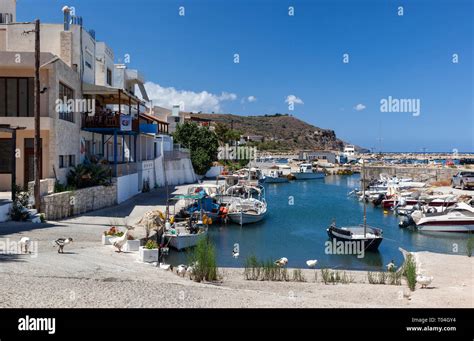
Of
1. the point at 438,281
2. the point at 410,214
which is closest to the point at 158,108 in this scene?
the point at 410,214

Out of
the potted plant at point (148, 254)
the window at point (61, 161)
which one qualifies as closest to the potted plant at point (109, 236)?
the potted plant at point (148, 254)

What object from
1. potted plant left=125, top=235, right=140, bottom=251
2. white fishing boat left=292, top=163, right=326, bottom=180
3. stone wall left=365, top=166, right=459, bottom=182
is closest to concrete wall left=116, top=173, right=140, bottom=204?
potted plant left=125, top=235, right=140, bottom=251

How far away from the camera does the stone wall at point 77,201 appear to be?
25109 millimetres

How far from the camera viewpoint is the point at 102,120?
1359 inches

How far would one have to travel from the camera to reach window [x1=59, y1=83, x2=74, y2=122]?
96.8ft

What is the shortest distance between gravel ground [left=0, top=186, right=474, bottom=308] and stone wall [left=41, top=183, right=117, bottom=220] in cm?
188

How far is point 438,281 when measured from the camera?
18.8 m

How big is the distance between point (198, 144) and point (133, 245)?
47.7 metres

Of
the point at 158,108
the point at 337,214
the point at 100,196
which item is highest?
the point at 158,108

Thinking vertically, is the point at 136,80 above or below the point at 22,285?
above

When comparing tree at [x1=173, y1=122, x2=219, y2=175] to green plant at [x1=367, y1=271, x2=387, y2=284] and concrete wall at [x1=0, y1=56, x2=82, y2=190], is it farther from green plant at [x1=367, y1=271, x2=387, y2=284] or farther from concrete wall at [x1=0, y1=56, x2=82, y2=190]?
green plant at [x1=367, y1=271, x2=387, y2=284]

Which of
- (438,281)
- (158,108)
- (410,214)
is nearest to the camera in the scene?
(438,281)
